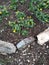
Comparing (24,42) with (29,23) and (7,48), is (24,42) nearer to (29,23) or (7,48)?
(7,48)

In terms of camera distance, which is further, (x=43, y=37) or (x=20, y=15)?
(x=20, y=15)

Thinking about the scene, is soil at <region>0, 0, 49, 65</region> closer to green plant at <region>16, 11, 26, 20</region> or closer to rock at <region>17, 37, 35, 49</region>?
rock at <region>17, 37, 35, 49</region>

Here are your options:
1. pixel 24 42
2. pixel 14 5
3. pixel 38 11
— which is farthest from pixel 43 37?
pixel 14 5

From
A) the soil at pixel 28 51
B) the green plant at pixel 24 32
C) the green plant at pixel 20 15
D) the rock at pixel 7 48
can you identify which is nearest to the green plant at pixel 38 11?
the soil at pixel 28 51

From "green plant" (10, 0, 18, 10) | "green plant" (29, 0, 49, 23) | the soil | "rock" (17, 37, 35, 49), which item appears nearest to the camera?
the soil

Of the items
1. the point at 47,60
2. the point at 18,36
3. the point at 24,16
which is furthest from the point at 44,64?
the point at 24,16

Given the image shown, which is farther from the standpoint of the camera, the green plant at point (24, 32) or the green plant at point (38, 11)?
the green plant at point (38, 11)

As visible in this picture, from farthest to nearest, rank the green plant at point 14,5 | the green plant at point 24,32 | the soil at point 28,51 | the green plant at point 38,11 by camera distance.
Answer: the green plant at point 14,5, the green plant at point 38,11, the green plant at point 24,32, the soil at point 28,51

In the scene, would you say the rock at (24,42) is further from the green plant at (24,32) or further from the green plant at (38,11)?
the green plant at (38,11)

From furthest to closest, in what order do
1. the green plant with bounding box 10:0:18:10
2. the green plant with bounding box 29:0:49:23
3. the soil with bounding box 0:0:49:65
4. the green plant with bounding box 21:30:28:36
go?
the green plant with bounding box 10:0:18:10
the green plant with bounding box 29:0:49:23
the green plant with bounding box 21:30:28:36
the soil with bounding box 0:0:49:65

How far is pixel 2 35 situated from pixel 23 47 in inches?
18.8

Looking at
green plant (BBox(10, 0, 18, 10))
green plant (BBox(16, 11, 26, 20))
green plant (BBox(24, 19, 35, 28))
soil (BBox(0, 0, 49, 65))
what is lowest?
soil (BBox(0, 0, 49, 65))

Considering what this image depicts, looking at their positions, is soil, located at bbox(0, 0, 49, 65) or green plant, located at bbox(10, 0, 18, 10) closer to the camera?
soil, located at bbox(0, 0, 49, 65)

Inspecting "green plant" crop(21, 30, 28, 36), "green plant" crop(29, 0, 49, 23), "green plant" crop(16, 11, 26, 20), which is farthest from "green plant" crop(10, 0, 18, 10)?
"green plant" crop(21, 30, 28, 36)
